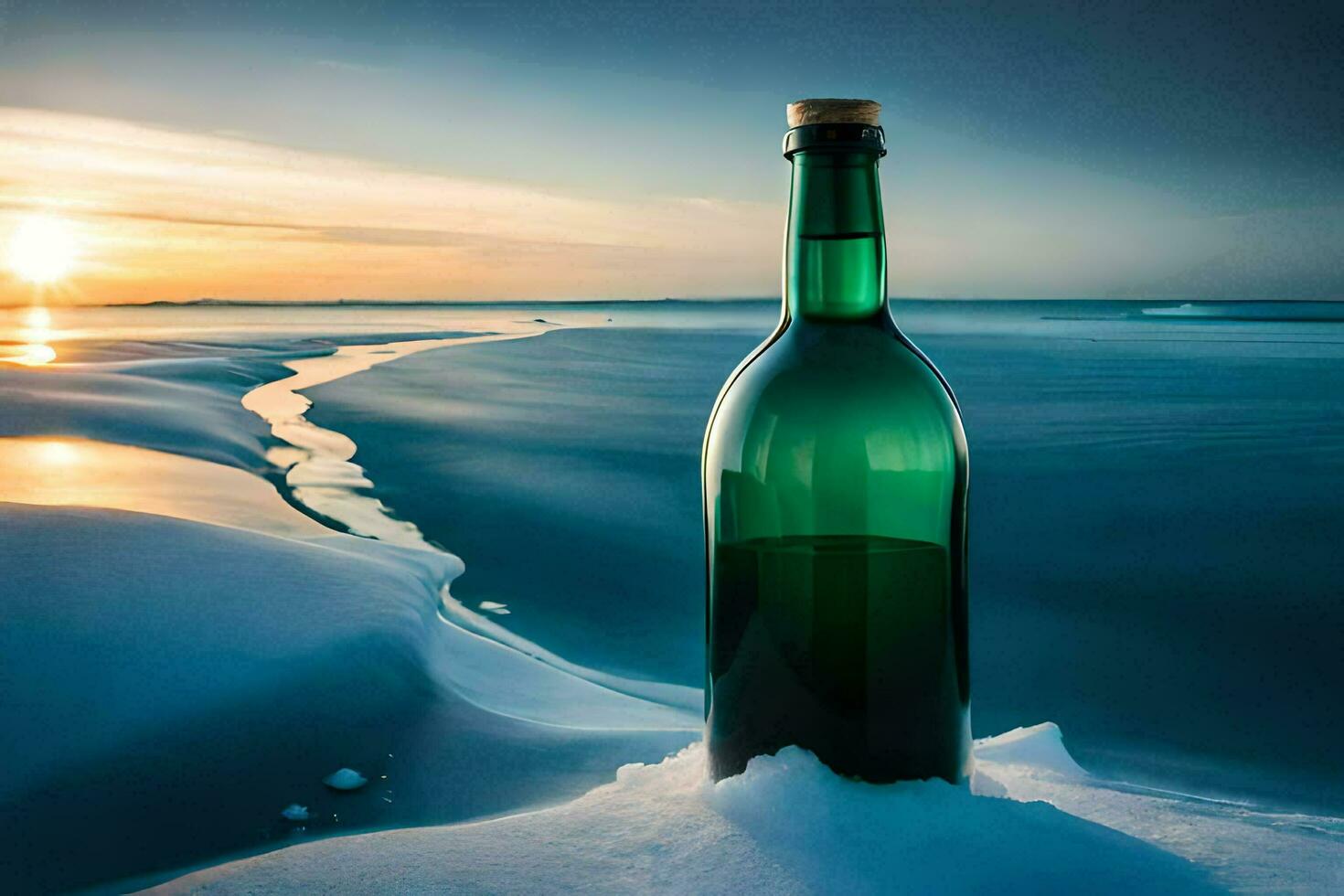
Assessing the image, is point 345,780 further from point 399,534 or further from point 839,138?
point 399,534

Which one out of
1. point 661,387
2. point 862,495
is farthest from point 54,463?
point 661,387

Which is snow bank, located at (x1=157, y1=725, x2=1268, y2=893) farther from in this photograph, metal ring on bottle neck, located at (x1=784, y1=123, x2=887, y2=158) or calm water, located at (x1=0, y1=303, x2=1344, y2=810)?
calm water, located at (x1=0, y1=303, x2=1344, y2=810)

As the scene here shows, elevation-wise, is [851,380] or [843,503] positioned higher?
[851,380]

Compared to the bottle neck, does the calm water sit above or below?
below

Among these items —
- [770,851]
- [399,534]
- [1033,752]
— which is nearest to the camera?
[770,851]

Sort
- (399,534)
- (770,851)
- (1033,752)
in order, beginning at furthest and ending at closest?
(399,534), (1033,752), (770,851)

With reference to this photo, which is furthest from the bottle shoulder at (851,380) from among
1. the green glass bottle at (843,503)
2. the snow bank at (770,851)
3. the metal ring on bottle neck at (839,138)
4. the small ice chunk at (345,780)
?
the small ice chunk at (345,780)

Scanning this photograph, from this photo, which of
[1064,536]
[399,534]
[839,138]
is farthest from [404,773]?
[1064,536]

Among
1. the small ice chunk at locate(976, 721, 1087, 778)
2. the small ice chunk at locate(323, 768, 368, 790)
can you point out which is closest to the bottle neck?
the small ice chunk at locate(976, 721, 1087, 778)
